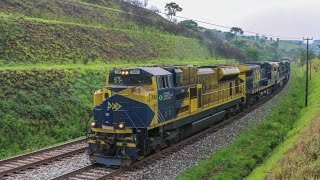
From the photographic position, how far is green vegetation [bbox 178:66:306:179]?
39.3 feet

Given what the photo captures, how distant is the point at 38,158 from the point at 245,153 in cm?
810

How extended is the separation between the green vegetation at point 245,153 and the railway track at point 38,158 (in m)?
5.08

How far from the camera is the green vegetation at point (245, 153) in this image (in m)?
12.0

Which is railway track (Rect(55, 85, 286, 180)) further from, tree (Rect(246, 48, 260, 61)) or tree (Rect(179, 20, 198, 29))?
tree (Rect(179, 20, 198, 29))

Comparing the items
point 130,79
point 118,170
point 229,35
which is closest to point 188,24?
point 229,35

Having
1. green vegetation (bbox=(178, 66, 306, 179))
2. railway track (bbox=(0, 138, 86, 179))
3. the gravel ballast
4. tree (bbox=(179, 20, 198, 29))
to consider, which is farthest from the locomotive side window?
tree (bbox=(179, 20, 198, 29))

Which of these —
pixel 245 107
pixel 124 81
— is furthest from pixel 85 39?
pixel 124 81

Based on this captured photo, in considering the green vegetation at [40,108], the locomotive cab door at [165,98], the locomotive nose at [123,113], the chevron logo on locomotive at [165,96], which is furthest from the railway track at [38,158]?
the chevron logo on locomotive at [165,96]

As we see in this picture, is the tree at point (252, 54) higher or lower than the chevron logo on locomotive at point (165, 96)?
higher

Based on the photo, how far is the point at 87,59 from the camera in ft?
103

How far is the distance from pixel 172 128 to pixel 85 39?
925 inches

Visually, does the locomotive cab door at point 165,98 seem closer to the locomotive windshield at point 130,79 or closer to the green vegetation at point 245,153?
the locomotive windshield at point 130,79

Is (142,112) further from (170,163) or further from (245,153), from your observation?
(245,153)

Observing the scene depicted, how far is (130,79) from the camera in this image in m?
13.4
